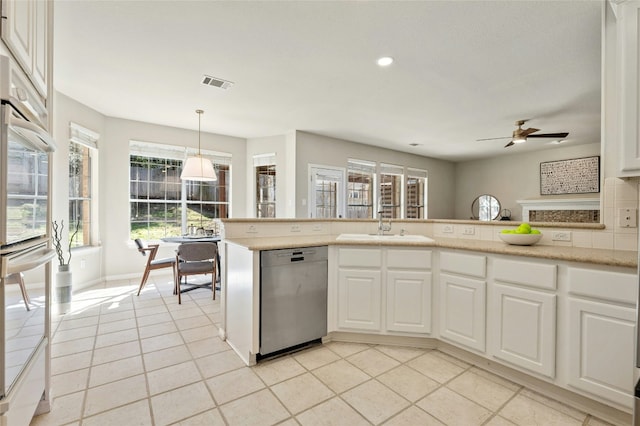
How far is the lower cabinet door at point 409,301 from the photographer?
236 cm

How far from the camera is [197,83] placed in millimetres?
3285

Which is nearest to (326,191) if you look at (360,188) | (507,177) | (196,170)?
(360,188)

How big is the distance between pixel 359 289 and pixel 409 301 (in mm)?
418

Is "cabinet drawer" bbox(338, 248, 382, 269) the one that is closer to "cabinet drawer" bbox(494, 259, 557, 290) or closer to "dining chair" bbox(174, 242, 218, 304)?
"cabinet drawer" bbox(494, 259, 557, 290)

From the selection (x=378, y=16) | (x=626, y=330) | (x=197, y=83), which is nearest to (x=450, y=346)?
(x=626, y=330)

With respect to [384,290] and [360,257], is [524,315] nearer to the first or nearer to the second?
[384,290]

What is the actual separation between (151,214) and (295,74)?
3642 mm

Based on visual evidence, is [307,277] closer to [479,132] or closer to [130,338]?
[130,338]

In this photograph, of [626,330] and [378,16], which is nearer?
[626,330]

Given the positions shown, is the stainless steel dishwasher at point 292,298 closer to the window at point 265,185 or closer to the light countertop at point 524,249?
the light countertop at point 524,249

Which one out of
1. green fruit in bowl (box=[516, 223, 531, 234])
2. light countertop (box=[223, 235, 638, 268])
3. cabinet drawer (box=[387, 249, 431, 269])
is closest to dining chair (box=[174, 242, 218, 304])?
light countertop (box=[223, 235, 638, 268])

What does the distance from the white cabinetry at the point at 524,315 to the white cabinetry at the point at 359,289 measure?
0.83 meters

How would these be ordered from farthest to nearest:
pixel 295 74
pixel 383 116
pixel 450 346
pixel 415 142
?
pixel 415 142, pixel 383 116, pixel 295 74, pixel 450 346

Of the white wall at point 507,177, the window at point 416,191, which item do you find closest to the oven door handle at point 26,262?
the window at point 416,191
